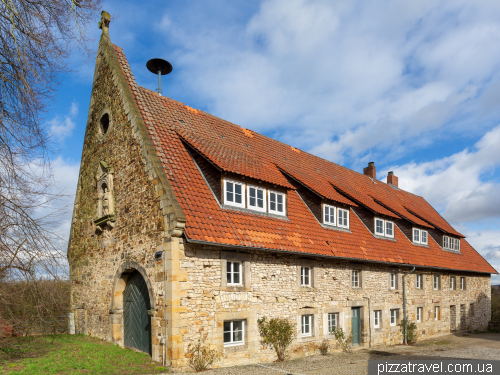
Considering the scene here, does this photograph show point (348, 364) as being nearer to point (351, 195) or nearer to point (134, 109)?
point (351, 195)

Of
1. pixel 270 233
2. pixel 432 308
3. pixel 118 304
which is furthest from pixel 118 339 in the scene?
pixel 432 308

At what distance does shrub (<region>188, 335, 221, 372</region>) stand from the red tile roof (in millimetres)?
2713

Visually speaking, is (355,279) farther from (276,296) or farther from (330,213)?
(276,296)

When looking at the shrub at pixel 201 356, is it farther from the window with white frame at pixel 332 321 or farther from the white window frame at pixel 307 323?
the window with white frame at pixel 332 321

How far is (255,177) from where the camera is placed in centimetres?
1295

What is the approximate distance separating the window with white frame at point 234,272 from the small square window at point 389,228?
9770 mm

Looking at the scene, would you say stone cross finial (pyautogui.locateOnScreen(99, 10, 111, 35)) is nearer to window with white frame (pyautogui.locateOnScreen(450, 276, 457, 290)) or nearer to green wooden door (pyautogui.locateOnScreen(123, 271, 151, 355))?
green wooden door (pyautogui.locateOnScreen(123, 271, 151, 355))

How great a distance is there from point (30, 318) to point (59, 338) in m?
8.14

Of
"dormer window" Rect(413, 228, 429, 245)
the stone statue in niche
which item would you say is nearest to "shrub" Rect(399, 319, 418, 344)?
"dormer window" Rect(413, 228, 429, 245)

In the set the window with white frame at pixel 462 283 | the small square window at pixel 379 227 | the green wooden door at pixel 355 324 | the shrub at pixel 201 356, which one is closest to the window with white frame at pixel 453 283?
the window with white frame at pixel 462 283

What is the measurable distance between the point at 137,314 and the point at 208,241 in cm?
378

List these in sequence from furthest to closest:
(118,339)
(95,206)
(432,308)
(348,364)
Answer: (432,308) → (95,206) → (118,339) → (348,364)

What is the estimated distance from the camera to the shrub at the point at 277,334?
12258 mm

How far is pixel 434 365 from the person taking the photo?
1236cm
